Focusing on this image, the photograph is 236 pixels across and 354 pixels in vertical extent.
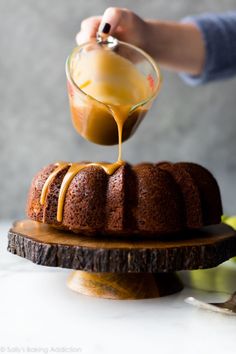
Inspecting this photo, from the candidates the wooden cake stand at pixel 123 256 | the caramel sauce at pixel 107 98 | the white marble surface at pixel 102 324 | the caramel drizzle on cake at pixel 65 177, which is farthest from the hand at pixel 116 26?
the white marble surface at pixel 102 324

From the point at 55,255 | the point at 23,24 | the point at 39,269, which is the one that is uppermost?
the point at 23,24

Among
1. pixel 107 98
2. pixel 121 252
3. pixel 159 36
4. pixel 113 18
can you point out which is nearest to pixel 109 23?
pixel 113 18

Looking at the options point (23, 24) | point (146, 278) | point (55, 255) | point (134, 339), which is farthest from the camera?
point (23, 24)

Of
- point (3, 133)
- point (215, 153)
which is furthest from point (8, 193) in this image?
point (215, 153)

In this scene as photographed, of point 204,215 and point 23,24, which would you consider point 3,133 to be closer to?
point 23,24

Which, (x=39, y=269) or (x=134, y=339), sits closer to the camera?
(x=134, y=339)

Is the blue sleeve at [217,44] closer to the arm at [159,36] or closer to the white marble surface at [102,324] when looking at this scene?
the arm at [159,36]
